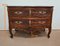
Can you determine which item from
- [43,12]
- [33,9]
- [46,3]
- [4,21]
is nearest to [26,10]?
[33,9]

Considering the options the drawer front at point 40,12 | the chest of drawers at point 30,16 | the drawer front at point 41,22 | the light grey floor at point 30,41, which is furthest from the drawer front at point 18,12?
the light grey floor at point 30,41

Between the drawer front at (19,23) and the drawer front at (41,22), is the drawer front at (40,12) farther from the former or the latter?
the drawer front at (19,23)

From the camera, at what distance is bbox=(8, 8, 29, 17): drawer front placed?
2.81m

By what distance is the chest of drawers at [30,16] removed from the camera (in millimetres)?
2811

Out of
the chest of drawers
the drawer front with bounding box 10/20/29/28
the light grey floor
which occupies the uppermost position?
the chest of drawers

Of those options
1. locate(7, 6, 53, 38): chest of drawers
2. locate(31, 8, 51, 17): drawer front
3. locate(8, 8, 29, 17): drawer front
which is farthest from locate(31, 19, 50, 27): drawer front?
locate(8, 8, 29, 17): drawer front

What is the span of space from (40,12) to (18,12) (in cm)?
51

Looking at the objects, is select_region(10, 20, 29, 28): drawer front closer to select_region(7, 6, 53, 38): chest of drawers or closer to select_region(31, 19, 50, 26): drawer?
select_region(7, 6, 53, 38): chest of drawers

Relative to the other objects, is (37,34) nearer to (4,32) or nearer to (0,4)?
(4,32)

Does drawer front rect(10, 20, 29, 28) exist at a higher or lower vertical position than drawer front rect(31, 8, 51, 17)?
lower

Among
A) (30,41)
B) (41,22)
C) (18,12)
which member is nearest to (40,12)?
(41,22)

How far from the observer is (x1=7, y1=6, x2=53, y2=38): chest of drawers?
2.81 m

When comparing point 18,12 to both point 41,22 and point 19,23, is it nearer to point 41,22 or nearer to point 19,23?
point 19,23

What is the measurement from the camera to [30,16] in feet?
9.35
